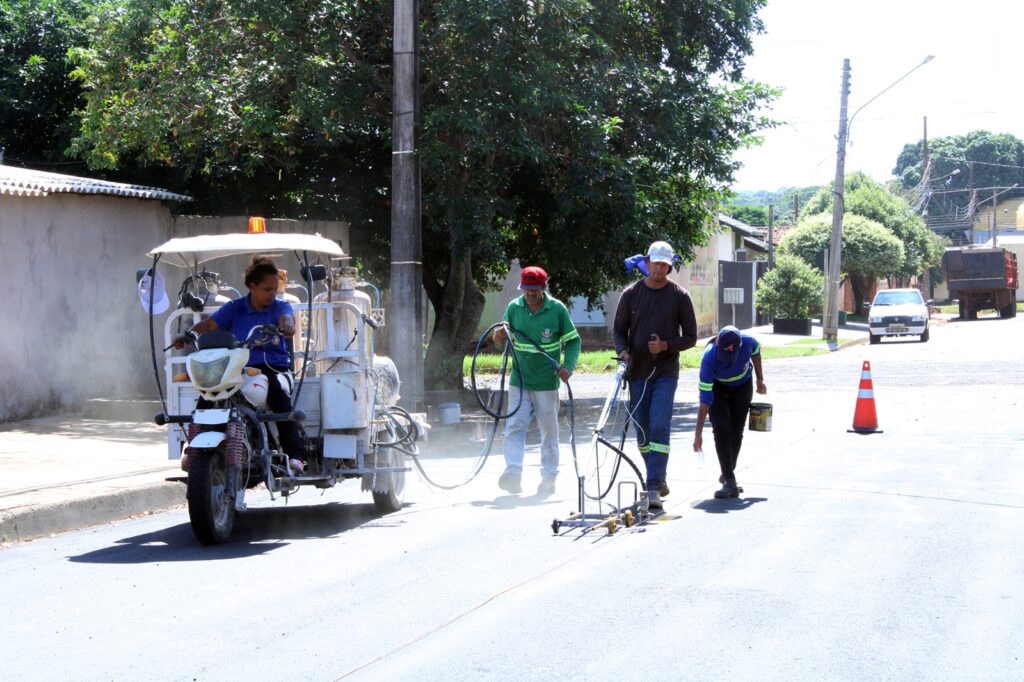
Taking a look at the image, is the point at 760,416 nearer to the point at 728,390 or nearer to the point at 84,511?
the point at 728,390

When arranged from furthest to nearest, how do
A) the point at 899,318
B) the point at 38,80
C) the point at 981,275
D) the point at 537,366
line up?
the point at 981,275
the point at 899,318
the point at 38,80
the point at 537,366

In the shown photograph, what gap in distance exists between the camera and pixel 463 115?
1680cm

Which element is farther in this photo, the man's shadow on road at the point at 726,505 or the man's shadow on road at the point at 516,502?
the man's shadow on road at the point at 516,502

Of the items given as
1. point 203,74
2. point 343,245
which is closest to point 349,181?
point 343,245

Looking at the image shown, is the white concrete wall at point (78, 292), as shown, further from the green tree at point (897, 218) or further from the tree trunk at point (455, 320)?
the green tree at point (897, 218)

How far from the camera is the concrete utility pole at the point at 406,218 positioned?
15.0m

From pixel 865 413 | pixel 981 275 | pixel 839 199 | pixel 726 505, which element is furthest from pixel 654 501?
pixel 981 275

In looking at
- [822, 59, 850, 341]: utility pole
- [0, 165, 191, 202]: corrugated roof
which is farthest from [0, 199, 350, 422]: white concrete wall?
[822, 59, 850, 341]: utility pole

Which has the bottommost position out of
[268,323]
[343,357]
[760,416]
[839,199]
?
[760,416]

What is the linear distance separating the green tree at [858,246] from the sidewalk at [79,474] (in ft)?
162

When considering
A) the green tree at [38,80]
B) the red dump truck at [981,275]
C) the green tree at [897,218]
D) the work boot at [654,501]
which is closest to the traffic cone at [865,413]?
the work boot at [654,501]

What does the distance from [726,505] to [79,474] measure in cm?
574

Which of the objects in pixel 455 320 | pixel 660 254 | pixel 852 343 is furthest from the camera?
pixel 852 343

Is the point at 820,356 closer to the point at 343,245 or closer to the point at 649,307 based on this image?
the point at 343,245
